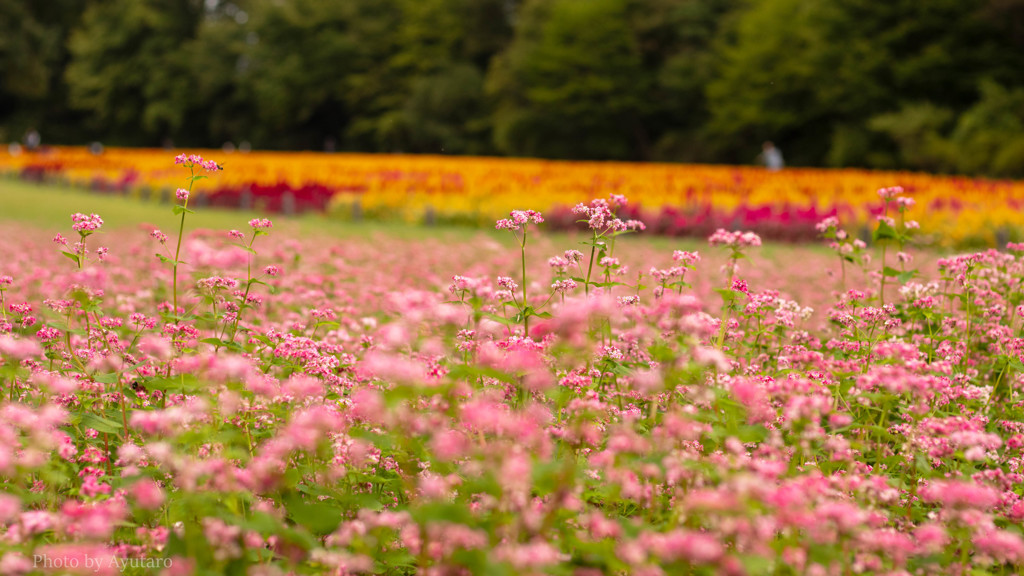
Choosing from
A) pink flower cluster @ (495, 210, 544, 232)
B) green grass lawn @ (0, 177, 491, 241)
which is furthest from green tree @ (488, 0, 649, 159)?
pink flower cluster @ (495, 210, 544, 232)

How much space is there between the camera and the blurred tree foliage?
105 feet

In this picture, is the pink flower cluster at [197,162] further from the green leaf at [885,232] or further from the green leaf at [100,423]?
the green leaf at [885,232]

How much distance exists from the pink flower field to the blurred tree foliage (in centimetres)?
2580

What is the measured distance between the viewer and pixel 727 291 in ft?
9.73

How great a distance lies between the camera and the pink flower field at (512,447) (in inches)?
71.0

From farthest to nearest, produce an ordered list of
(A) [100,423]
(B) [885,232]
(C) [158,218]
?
(C) [158,218]
(B) [885,232]
(A) [100,423]

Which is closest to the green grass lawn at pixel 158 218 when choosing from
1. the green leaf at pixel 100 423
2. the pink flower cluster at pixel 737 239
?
the green leaf at pixel 100 423

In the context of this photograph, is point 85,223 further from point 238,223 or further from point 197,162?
point 238,223

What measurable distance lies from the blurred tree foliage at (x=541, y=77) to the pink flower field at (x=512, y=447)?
2580 centimetres

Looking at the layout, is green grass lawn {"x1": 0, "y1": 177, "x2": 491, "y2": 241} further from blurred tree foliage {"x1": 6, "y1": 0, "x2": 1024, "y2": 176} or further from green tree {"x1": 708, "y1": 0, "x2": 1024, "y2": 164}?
green tree {"x1": 708, "y1": 0, "x2": 1024, "y2": 164}

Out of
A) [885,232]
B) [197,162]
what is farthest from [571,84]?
[197,162]

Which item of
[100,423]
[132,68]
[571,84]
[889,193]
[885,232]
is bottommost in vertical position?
[100,423]

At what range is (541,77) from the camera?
44.9 meters

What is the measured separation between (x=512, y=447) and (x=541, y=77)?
148ft
